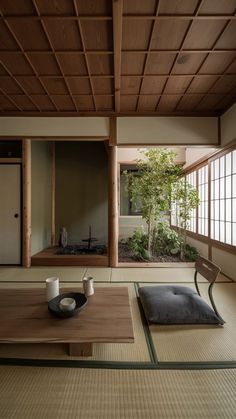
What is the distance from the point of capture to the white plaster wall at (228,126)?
3.39m

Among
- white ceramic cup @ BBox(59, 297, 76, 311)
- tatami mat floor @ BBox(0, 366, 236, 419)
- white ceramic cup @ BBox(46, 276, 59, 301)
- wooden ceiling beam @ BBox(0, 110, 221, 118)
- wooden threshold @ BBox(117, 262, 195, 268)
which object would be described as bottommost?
tatami mat floor @ BBox(0, 366, 236, 419)

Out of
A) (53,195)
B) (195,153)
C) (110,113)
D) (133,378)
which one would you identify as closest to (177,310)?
(133,378)

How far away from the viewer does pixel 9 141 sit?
4.20m

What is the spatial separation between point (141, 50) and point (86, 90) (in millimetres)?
1072

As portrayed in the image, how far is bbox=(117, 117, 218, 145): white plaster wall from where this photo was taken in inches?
152

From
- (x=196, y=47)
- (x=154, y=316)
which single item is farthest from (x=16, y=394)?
(x=196, y=47)

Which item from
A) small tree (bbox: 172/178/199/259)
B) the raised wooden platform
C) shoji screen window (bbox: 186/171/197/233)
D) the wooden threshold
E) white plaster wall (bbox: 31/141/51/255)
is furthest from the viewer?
shoji screen window (bbox: 186/171/197/233)

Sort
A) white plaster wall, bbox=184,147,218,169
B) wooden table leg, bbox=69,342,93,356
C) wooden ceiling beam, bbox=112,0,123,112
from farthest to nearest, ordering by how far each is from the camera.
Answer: white plaster wall, bbox=184,147,218,169
wooden ceiling beam, bbox=112,0,123,112
wooden table leg, bbox=69,342,93,356

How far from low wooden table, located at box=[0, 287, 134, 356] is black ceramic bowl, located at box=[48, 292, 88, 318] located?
5 centimetres

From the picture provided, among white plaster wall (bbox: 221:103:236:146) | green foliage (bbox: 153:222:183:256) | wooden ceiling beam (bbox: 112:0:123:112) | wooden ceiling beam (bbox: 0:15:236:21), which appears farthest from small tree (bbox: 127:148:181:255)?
wooden ceiling beam (bbox: 0:15:236:21)

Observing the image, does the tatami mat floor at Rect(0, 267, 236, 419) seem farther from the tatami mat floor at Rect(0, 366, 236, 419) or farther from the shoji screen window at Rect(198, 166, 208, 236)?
the shoji screen window at Rect(198, 166, 208, 236)

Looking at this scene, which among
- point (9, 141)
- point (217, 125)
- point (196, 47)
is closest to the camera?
point (196, 47)

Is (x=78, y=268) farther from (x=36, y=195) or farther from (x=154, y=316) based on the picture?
(x=154, y=316)

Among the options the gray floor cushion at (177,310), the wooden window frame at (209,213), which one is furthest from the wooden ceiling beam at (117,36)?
the gray floor cushion at (177,310)
